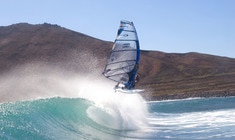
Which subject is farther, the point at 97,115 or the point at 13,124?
the point at 97,115

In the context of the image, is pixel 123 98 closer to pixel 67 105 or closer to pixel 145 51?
pixel 67 105

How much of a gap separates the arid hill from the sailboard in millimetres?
55232

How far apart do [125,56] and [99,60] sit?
98.8 meters

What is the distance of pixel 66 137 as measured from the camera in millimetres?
14078

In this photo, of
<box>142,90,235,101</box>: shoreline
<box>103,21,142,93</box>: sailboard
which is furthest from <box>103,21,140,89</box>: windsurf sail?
<box>142,90,235,101</box>: shoreline

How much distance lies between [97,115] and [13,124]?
697cm

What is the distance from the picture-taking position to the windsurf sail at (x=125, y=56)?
63.4 feet

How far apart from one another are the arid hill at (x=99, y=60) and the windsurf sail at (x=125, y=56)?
55247 mm

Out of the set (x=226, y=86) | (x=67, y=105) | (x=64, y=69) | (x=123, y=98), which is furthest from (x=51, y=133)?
(x=64, y=69)

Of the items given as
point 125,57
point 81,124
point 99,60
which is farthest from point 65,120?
point 99,60

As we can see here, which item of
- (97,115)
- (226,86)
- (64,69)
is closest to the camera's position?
(97,115)

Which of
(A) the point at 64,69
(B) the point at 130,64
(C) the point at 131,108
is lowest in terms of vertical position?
(A) the point at 64,69

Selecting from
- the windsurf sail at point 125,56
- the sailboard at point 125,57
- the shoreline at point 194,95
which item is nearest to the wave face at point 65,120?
the sailboard at point 125,57

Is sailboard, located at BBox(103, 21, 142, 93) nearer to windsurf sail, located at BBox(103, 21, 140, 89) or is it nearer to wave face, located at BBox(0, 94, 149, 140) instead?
windsurf sail, located at BBox(103, 21, 140, 89)
